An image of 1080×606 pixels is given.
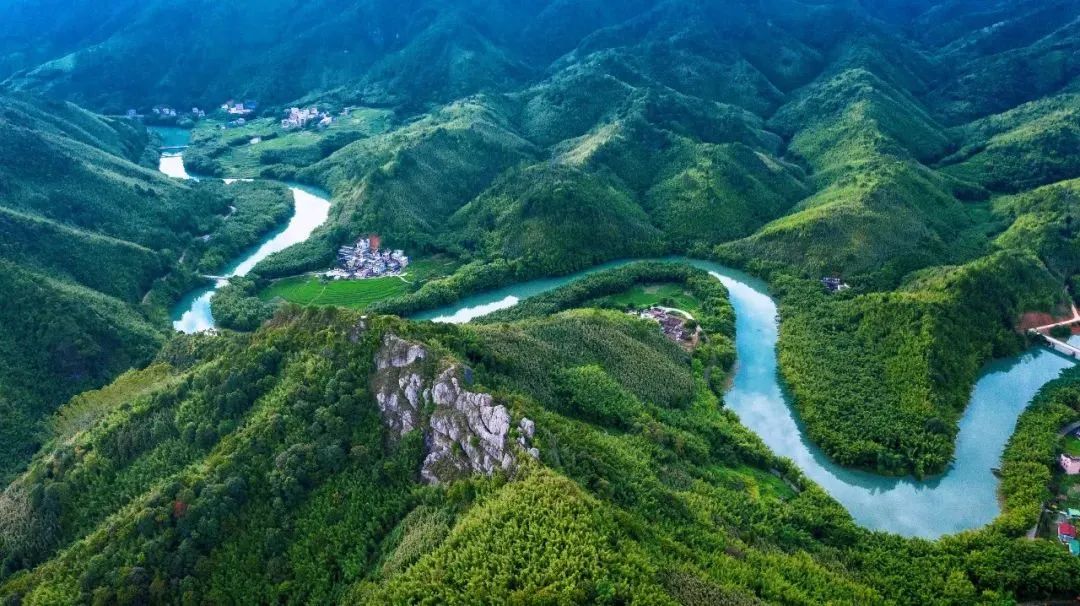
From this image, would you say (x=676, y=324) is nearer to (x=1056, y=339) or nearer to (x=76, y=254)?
(x=1056, y=339)

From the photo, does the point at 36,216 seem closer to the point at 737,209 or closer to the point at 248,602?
the point at 248,602

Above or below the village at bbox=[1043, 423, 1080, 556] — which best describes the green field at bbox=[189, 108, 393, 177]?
above

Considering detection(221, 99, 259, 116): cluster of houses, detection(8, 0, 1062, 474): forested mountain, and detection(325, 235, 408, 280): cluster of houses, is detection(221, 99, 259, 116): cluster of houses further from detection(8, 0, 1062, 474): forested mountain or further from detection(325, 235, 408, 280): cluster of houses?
detection(325, 235, 408, 280): cluster of houses

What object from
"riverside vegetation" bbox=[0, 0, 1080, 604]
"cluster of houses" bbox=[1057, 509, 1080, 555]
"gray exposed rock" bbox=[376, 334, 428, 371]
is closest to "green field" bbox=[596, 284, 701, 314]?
"riverside vegetation" bbox=[0, 0, 1080, 604]

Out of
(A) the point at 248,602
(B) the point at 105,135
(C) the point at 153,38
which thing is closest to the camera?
(A) the point at 248,602

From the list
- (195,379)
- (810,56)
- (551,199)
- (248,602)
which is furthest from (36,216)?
(810,56)

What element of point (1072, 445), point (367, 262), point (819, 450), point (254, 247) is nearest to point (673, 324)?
point (819, 450)
